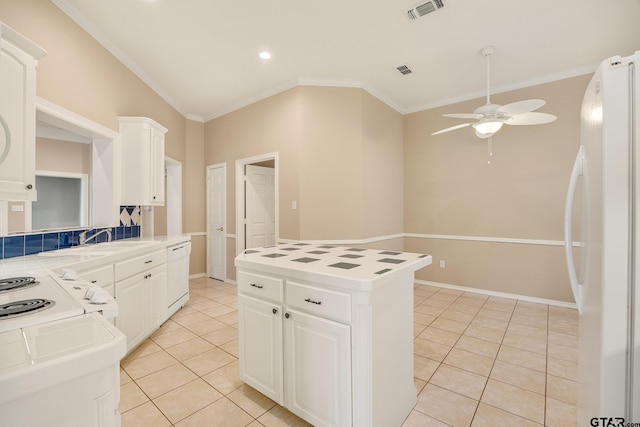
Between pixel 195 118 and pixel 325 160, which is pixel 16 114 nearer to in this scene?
pixel 325 160

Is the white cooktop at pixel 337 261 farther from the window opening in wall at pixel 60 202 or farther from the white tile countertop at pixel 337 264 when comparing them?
the window opening in wall at pixel 60 202

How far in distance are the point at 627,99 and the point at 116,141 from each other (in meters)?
3.94

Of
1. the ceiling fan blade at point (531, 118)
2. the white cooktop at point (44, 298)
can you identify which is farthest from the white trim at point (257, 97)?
the white cooktop at point (44, 298)

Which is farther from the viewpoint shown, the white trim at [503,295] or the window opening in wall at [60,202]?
the white trim at [503,295]

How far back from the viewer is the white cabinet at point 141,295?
229cm

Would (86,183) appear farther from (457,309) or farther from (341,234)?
(457,309)

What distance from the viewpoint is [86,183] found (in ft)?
9.45

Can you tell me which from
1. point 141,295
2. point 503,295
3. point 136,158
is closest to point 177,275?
point 141,295

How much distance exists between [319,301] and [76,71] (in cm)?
305

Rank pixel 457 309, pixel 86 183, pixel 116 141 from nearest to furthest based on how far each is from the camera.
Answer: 1. pixel 86 183
2. pixel 116 141
3. pixel 457 309

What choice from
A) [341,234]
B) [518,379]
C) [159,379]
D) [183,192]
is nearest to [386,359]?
[518,379]

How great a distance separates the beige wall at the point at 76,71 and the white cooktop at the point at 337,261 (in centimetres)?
221

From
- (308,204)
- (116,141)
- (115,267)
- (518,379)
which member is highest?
(116,141)

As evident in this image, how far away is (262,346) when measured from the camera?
175 cm
